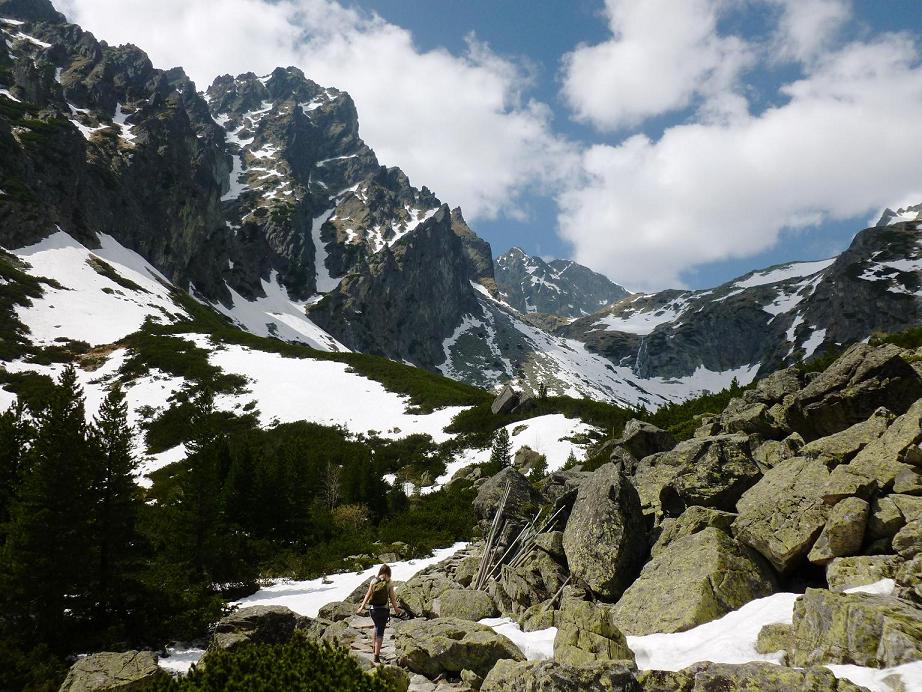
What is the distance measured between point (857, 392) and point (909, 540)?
27.3ft

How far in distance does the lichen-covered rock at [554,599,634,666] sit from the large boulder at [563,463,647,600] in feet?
9.13

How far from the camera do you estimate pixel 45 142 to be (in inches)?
3910

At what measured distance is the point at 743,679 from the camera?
6.39 m

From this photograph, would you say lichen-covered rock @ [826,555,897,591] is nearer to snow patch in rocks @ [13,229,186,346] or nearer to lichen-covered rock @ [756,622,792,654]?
lichen-covered rock @ [756,622,792,654]

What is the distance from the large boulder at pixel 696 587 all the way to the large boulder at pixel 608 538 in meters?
1.01

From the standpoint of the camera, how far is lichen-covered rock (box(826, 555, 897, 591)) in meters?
8.15

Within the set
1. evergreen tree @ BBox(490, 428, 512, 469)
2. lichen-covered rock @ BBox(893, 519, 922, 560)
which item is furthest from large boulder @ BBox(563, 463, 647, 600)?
evergreen tree @ BBox(490, 428, 512, 469)

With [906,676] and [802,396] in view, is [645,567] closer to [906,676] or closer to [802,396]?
[906,676]

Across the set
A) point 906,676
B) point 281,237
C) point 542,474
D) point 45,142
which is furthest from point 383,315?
point 906,676

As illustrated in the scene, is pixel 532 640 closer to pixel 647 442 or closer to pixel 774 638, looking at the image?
pixel 774 638

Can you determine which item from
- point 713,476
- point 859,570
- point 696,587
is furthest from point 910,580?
point 713,476

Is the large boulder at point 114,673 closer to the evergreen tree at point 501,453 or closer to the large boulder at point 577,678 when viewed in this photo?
the large boulder at point 577,678

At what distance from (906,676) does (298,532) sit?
79.7ft

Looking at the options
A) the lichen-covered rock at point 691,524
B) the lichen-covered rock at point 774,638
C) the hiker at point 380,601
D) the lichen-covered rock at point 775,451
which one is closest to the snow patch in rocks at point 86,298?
the hiker at point 380,601
